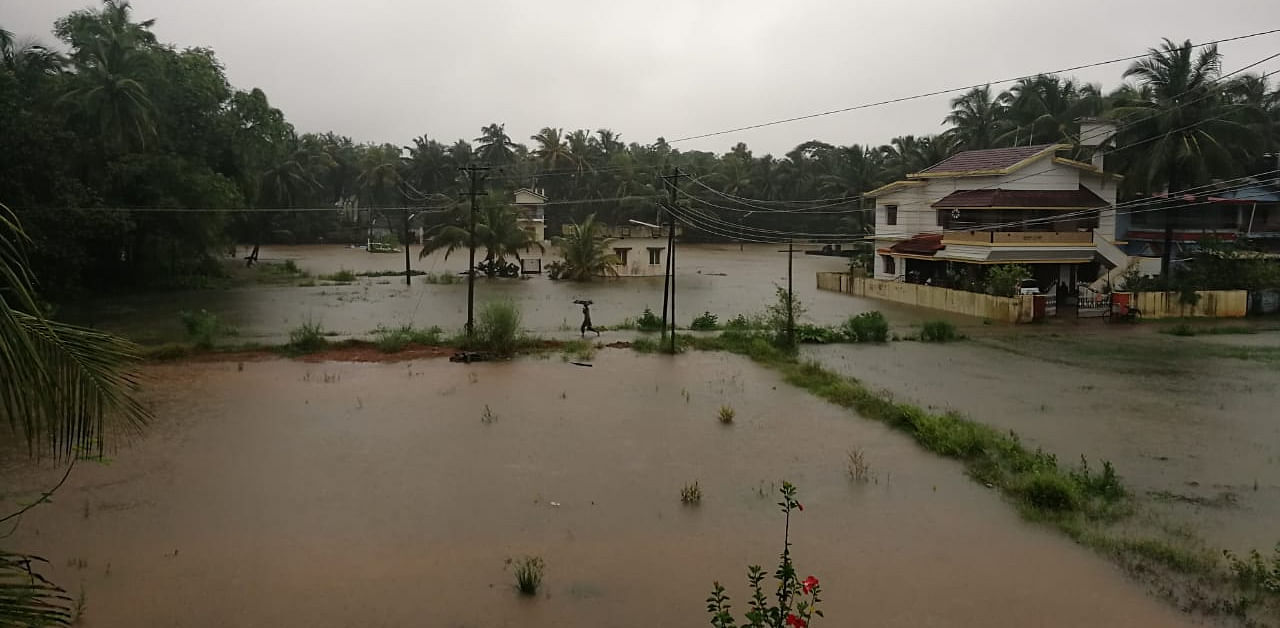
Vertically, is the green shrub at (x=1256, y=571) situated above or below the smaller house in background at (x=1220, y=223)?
below

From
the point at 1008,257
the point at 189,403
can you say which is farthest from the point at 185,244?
the point at 1008,257

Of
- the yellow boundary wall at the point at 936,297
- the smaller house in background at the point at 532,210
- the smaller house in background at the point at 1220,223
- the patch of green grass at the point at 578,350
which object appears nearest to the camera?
the patch of green grass at the point at 578,350

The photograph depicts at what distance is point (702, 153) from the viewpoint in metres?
77.8

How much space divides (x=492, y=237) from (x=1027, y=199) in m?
24.7

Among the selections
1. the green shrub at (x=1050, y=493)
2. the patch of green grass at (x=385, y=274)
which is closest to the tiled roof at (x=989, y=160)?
the green shrub at (x=1050, y=493)

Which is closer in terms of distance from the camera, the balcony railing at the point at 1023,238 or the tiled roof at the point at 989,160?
the balcony railing at the point at 1023,238

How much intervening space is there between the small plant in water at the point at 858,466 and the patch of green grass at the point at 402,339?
480 inches

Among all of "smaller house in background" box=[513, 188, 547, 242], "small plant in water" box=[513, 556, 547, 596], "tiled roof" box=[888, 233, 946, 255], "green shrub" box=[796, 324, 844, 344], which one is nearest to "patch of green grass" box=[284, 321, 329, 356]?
"green shrub" box=[796, 324, 844, 344]

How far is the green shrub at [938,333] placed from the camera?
23223 millimetres

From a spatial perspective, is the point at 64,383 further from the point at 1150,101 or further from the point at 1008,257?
the point at 1150,101

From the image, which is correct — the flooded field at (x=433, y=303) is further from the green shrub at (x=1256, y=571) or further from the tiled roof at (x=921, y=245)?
the green shrub at (x=1256, y=571)

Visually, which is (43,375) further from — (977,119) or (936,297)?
(977,119)

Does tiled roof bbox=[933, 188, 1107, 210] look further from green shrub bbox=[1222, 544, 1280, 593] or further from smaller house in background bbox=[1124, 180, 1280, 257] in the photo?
green shrub bbox=[1222, 544, 1280, 593]

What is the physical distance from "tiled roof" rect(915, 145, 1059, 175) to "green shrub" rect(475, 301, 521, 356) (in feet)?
68.6
